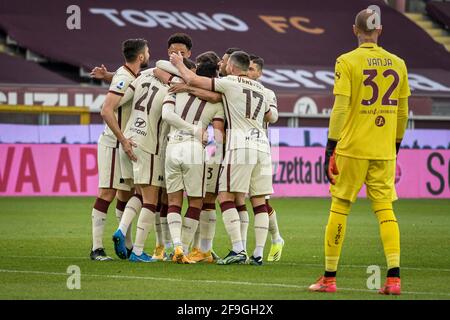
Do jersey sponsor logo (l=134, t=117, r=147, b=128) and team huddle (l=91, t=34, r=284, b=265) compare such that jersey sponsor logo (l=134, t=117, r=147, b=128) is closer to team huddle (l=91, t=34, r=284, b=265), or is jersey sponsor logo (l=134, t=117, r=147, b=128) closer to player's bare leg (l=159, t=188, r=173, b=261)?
team huddle (l=91, t=34, r=284, b=265)

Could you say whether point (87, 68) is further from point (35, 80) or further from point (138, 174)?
point (138, 174)

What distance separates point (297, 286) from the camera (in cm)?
991

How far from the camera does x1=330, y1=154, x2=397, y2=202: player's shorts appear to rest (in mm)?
9516

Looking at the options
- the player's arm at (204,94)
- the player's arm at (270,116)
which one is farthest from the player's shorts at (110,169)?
the player's arm at (270,116)

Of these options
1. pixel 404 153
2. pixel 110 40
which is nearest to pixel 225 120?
Result: pixel 404 153

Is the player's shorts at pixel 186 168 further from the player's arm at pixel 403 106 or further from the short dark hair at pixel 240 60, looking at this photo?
the player's arm at pixel 403 106

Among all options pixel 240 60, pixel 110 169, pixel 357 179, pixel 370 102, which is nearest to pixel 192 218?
pixel 110 169

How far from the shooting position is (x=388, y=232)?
373 inches

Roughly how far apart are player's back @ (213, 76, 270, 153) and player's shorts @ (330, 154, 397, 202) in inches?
92.4

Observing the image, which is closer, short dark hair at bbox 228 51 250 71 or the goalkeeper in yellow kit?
the goalkeeper in yellow kit

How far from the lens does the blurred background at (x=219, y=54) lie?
24531 mm

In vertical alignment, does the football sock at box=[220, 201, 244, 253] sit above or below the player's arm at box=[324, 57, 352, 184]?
below

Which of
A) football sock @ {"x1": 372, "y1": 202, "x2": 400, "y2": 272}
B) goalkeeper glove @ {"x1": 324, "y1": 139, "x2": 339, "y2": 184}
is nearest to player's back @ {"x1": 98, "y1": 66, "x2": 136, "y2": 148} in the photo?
goalkeeper glove @ {"x1": 324, "y1": 139, "x2": 339, "y2": 184}
